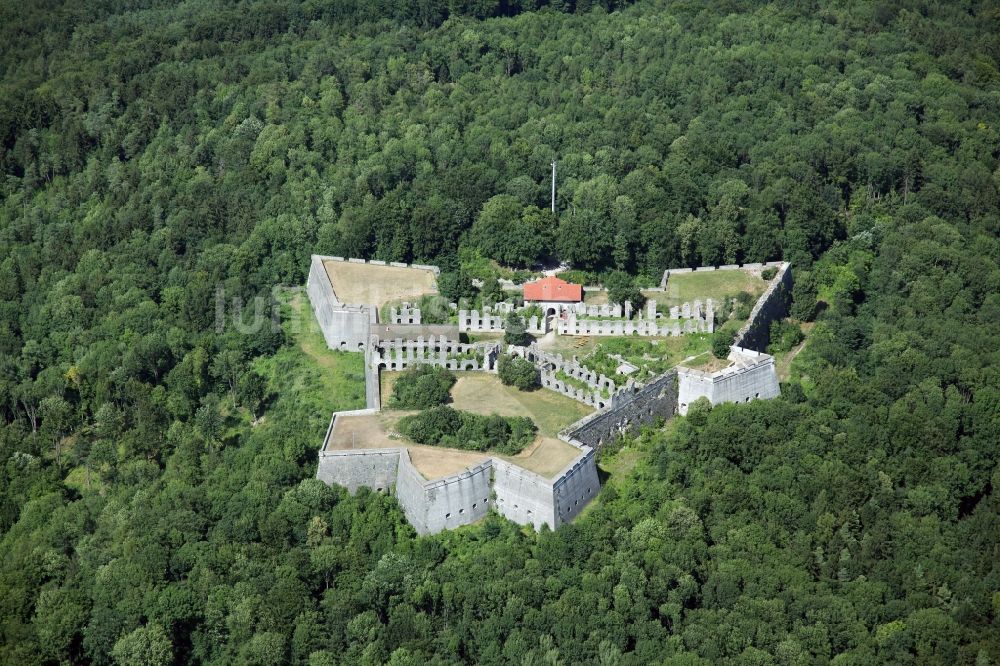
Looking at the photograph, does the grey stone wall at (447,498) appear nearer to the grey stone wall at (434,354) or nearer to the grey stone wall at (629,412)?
the grey stone wall at (629,412)

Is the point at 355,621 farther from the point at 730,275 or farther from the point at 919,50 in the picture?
the point at 919,50

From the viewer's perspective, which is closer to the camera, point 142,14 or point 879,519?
point 879,519

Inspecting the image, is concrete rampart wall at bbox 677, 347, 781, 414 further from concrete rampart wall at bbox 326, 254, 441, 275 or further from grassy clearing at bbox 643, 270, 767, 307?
concrete rampart wall at bbox 326, 254, 441, 275

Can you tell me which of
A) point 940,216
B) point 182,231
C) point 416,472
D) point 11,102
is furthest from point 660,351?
point 11,102

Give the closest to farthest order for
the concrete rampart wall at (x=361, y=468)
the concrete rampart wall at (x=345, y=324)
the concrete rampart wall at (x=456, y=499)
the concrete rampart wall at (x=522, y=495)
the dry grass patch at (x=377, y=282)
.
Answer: the concrete rampart wall at (x=522, y=495) < the concrete rampart wall at (x=456, y=499) < the concrete rampart wall at (x=361, y=468) < the concrete rampart wall at (x=345, y=324) < the dry grass patch at (x=377, y=282)

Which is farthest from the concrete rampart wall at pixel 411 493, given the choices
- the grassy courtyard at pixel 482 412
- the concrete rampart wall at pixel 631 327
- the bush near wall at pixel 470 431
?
the concrete rampart wall at pixel 631 327

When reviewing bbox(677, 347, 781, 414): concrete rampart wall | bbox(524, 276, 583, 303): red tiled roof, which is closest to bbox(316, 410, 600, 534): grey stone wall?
bbox(677, 347, 781, 414): concrete rampart wall
